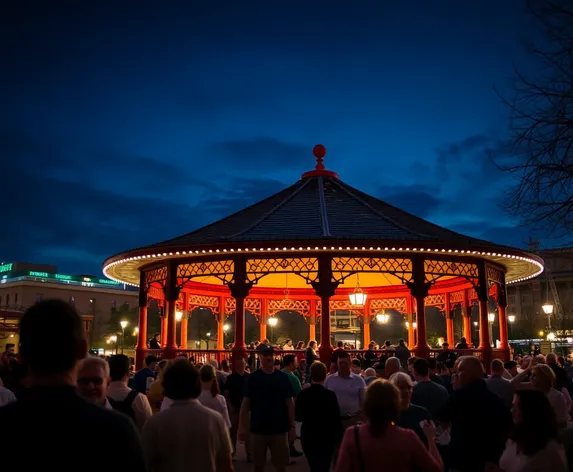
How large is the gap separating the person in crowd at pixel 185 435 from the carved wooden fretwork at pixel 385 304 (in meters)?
27.7

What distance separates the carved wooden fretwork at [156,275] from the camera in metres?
23.0

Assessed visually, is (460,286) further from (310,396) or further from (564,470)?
(564,470)

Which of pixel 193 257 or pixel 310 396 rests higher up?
pixel 193 257

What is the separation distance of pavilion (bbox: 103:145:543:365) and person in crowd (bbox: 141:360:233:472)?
15035 millimetres

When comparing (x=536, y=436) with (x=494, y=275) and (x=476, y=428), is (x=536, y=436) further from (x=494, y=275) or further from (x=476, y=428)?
(x=494, y=275)

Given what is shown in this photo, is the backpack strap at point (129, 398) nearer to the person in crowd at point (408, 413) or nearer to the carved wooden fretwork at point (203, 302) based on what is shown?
the person in crowd at point (408, 413)

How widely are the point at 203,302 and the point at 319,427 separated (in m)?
22.8

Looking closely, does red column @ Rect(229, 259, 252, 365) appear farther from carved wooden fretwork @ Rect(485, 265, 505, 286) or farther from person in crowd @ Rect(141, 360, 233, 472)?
person in crowd @ Rect(141, 360, 233, 472)

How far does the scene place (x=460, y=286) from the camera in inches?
1101

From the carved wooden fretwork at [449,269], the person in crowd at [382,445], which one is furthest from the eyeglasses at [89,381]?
the carved wooden fretwork at [449,269]

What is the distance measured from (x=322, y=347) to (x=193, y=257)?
5.44 m

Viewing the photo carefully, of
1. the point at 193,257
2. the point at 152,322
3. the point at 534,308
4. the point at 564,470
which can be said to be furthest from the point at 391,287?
the point at 534,308

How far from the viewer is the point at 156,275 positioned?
23.5m

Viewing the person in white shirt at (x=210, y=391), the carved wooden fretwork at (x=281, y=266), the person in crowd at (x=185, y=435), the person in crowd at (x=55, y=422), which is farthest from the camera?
the carved wooden fretwork at (x=281, y=266)
